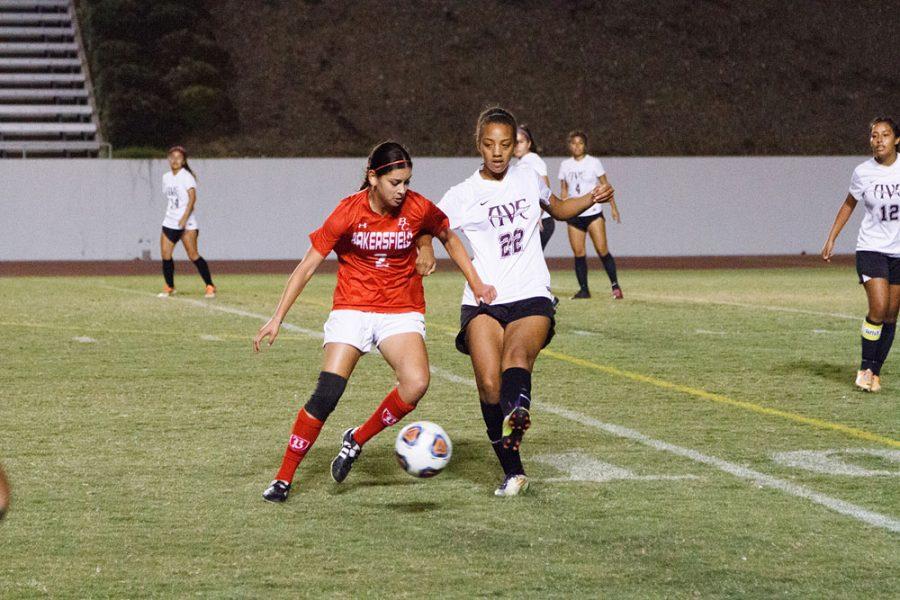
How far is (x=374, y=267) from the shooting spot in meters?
6.63

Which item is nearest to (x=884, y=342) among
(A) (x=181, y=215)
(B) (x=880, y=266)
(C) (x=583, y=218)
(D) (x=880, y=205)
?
(B) (x=880, y=266)

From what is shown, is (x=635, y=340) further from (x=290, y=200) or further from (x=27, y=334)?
(x=290, y=200)

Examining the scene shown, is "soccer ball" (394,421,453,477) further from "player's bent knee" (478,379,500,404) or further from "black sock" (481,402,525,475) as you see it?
"player's bent knee" (478,379,500,404)

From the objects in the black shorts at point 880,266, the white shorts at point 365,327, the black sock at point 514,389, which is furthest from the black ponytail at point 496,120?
the black shorts at point 880,266

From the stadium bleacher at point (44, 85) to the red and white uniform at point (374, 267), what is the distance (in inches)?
998

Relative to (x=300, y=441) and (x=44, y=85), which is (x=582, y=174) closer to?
(x=300, y=441)

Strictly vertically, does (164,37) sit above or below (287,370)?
above

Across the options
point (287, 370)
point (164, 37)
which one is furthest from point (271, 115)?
point (287, 370)

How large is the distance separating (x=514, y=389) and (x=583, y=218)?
1170 centimetres

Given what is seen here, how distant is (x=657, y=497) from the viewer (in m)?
6.36

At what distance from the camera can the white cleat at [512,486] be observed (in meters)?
6.41

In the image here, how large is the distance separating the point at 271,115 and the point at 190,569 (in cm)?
3196

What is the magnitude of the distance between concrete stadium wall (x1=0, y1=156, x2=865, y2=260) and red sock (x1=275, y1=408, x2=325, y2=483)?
72.7 feet

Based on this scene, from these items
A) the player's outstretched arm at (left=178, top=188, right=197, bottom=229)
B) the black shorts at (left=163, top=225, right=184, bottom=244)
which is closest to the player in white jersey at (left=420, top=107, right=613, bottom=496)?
the player's outstretched arm at (left=178, top=188, right=197, bottom=229)
